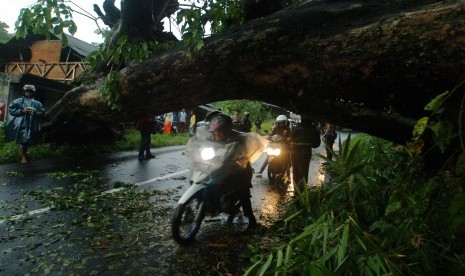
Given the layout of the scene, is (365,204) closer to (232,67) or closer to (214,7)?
(232,67)

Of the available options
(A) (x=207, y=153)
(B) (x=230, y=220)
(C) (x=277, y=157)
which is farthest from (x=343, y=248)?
(C) (x=277, y=157)

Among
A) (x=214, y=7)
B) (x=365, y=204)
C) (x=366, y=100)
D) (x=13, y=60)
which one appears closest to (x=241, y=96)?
(x=214, y=7)

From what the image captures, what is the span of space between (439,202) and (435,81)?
1.16 metres

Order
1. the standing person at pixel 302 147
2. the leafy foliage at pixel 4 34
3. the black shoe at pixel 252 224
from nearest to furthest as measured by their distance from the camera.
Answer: the black shoe at pixel 252 224, the standing person at pixel 302 147, the leafy foliage at pixel 4 34

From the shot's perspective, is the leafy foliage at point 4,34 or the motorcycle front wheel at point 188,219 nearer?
the motorcycle front wheel at point 188,219

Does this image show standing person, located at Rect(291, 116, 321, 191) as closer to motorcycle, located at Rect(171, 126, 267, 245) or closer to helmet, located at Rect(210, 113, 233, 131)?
motorcycle, located at Rect(171, 126, 267, 245)

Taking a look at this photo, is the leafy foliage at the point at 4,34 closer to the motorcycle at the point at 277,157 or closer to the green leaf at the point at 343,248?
the motorcycle at the point at 277,157

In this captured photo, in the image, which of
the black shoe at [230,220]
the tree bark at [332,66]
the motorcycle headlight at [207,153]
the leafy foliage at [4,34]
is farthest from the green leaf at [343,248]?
the leafy foliage at [4,34]

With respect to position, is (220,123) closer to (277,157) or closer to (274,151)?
(274,151)

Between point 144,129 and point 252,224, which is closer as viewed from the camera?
point 252,224

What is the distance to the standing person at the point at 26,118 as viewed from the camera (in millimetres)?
8953

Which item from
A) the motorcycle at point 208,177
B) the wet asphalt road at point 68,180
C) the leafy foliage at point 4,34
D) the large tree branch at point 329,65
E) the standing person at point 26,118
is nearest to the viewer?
the large tree branch at point 329,65

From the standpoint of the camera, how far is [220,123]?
4957mm

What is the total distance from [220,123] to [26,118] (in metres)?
6.89
